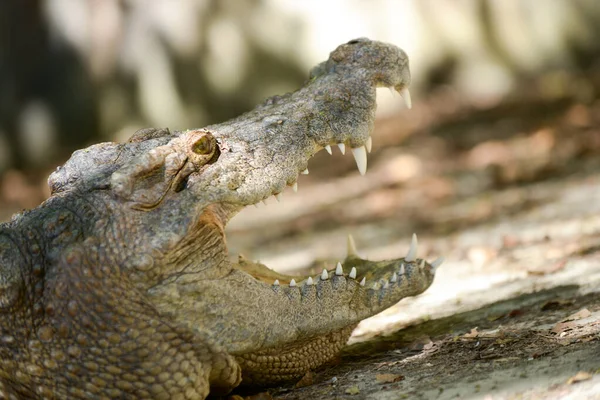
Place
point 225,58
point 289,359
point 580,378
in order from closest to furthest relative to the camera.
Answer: point 580,378 < point 289,359 < point 225,58

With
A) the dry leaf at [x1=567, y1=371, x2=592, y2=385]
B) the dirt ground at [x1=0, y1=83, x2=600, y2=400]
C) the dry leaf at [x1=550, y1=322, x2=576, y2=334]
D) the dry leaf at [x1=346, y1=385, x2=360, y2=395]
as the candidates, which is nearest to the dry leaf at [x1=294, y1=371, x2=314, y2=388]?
the dirt ground at [x1=0, y1=83, x2=600, y2=400]

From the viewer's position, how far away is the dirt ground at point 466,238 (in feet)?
12.0

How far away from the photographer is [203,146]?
13.0ft

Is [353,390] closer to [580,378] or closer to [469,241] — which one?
[580,378]

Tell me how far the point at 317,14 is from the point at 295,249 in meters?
6.34

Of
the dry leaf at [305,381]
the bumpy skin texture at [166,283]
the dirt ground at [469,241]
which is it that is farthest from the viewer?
the dry leaf at [305,381]

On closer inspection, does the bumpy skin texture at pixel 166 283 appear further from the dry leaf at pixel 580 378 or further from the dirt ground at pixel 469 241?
the dry leaf at pixel 580 378

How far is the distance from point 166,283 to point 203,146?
29.2 inches

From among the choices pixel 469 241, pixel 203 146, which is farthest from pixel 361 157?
pixel 469 241

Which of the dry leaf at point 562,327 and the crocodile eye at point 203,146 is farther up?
the crocodile eye at point 203,146

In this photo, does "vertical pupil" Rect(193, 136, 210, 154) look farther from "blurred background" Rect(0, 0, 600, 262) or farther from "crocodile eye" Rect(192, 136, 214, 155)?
"blurred background" Rect(0, 0, 600, 262)

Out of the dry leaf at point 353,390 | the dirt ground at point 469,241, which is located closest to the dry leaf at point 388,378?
the dirt ground at point 469,241

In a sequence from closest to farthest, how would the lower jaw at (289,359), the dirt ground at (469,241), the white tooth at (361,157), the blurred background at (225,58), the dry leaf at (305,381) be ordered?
the dirt ground at (469,241), the lower jaw at (289,359), the dry leaf at (305,381), the white tooth at (361,157), the blurred background at (225,58)

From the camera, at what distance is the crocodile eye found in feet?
12.9
